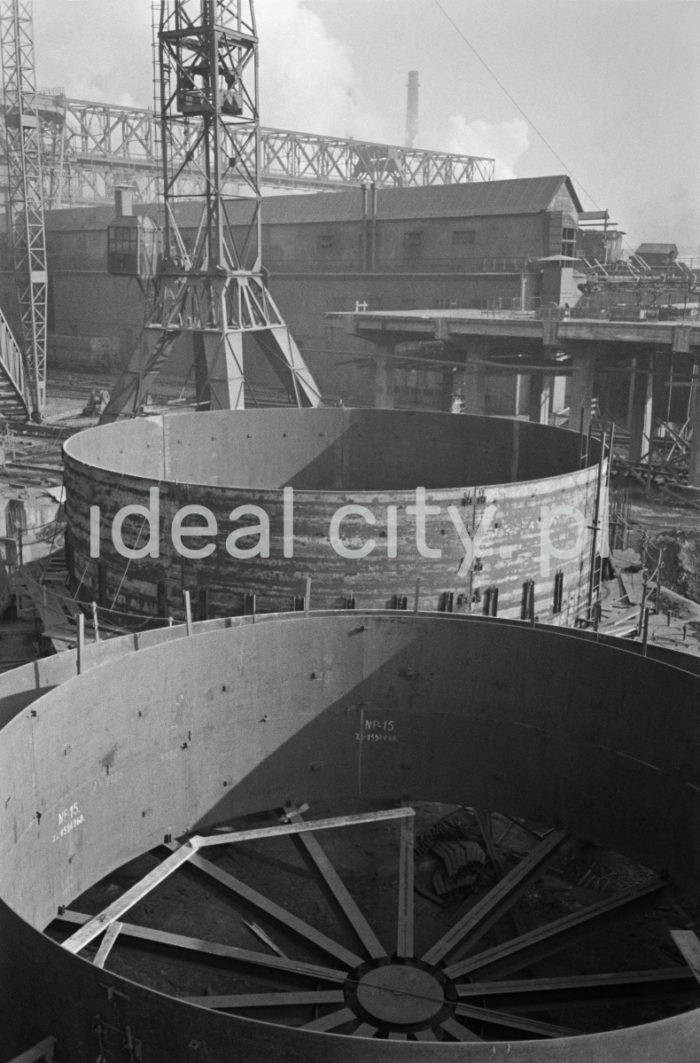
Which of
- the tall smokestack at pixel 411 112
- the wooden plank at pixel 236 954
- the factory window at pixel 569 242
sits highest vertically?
the tall smokestack at pixel 411 112

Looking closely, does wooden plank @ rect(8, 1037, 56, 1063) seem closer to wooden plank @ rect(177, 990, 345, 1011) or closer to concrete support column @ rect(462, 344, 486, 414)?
wooden plank @ rect(177, 990, 345, 1011)

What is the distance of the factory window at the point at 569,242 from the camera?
4012 cm

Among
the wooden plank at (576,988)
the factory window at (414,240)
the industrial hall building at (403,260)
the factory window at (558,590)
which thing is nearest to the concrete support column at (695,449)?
the industrial hall building at (403,260)

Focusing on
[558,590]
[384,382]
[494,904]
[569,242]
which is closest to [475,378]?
[384,382]

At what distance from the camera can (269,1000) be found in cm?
912

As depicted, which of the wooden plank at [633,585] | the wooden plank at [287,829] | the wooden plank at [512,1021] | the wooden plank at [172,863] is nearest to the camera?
the wooden plank at [512,1021]

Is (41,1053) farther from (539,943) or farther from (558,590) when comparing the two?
Answer: (558,590)

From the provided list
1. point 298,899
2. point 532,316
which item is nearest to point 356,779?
point 298,899

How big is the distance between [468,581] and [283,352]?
14.3m

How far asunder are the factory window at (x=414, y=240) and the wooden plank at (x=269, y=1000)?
3854cm

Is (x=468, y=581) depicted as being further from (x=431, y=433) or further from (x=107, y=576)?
(x=431, y=433)

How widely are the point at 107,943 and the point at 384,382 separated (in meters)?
29.5

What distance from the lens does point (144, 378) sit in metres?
28.7

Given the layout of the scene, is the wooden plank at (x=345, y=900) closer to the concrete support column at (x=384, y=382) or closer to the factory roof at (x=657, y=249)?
the concrete support column at (x=384, y=382)
